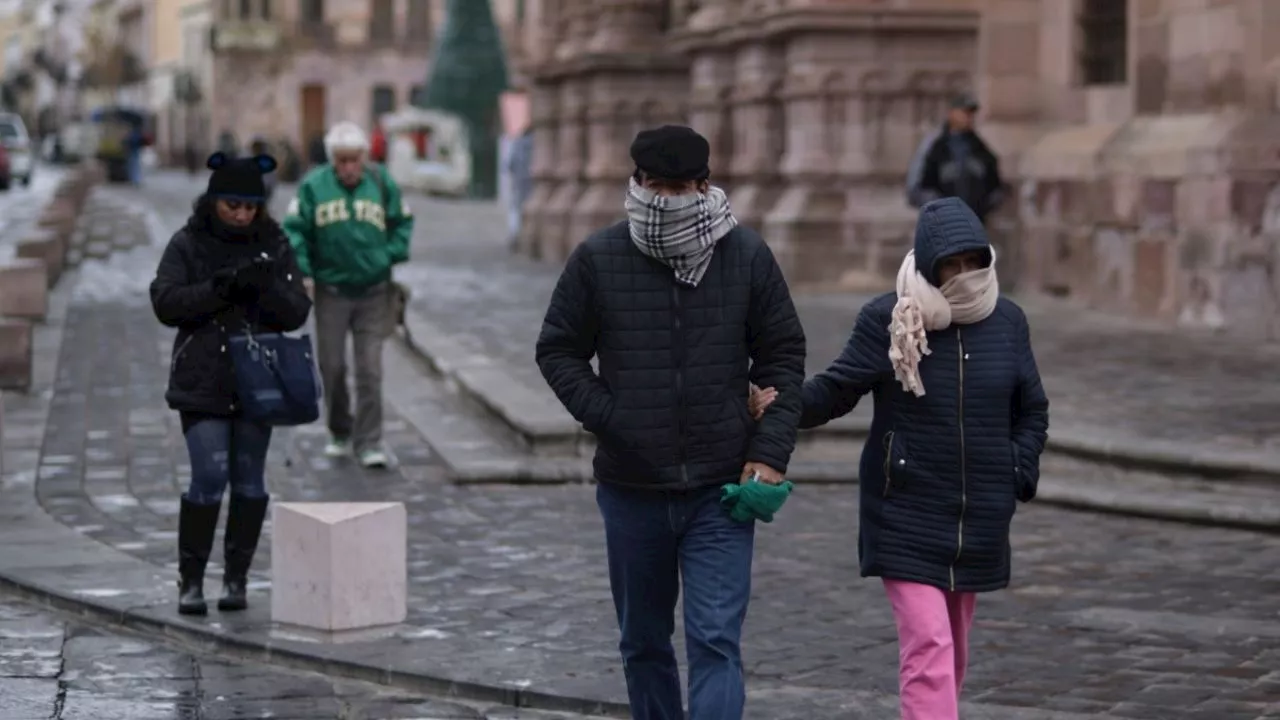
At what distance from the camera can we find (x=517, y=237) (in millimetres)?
34219

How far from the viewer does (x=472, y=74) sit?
208 ft

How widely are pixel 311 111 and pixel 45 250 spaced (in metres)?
68.5

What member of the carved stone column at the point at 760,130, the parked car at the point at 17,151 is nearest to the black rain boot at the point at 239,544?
the carved stone column at the point at 760,130

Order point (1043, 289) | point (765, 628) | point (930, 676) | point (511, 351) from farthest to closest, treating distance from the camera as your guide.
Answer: point (1043, 289)
point (511, 351)
point (765, 628)
point (930, 676)

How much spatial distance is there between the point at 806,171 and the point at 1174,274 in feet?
16.7

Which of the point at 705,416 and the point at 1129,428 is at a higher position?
the point at 705,416

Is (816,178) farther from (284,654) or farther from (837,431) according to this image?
(284,654)

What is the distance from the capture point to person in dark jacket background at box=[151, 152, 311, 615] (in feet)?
29.9

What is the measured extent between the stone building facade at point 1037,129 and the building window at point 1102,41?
0.06 feet

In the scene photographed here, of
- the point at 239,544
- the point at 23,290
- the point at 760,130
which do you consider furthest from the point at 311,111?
the point at 239,544

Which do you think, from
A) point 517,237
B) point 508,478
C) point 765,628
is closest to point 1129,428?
point 508,478

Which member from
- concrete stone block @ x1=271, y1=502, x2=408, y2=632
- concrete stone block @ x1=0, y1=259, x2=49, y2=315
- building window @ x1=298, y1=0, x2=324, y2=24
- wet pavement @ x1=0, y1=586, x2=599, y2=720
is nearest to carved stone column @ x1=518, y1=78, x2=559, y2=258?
concrete stone block @ x1=0, y1=259, x2=49, y2=315

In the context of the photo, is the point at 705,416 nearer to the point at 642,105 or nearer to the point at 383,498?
the point at 383,498

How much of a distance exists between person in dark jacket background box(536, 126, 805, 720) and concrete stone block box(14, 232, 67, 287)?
1926 cm
